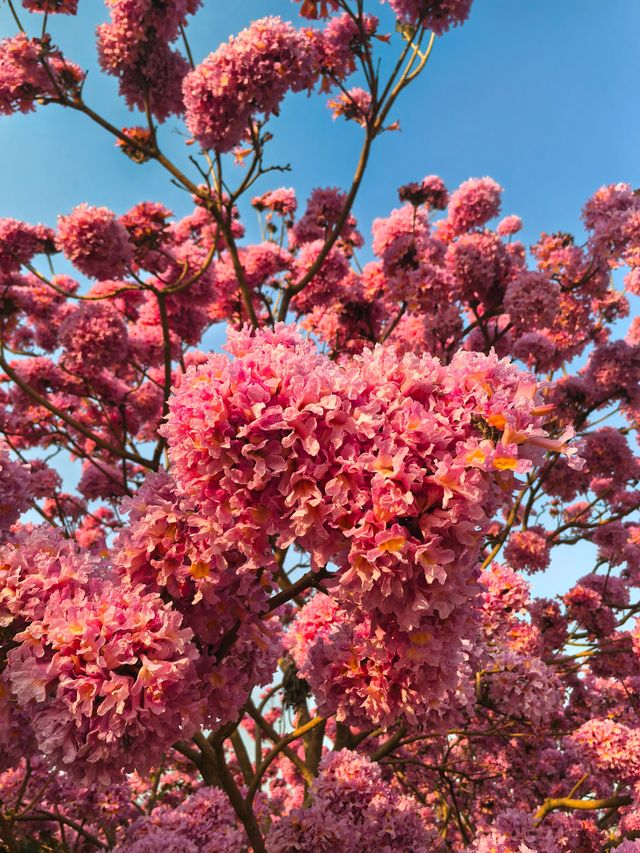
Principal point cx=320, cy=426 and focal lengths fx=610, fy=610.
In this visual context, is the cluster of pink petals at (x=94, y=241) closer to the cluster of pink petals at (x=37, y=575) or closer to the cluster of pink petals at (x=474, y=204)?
the cluster of pink petals at (x=474, y=204)

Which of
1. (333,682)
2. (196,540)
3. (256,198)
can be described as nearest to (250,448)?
(196,540)

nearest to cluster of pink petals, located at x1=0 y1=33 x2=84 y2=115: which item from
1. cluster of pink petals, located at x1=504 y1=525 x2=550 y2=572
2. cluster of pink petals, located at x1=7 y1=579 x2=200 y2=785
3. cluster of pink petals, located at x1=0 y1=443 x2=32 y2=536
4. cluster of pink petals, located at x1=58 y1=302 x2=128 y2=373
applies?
cluster of pink petals, located at x1=58 y1=302 x2=128 y2=373

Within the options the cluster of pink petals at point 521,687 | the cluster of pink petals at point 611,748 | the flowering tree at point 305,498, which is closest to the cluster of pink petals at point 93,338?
the flowering tree at point 305,498

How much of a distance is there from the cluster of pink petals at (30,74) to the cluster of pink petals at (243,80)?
126 cm

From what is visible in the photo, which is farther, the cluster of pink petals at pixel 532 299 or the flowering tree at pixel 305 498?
the cluster of pink petals at pixel 532 299

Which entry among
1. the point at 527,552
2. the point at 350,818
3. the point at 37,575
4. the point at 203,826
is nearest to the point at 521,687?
the point at 350,818

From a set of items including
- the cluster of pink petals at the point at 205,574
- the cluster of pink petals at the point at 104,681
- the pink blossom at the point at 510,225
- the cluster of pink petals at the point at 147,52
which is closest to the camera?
the cluster of pink petals at the point at 104,681

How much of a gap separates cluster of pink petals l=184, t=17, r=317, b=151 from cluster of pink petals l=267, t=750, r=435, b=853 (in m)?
4.91

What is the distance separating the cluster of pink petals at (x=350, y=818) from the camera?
12.2 ft

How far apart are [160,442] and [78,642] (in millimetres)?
4105

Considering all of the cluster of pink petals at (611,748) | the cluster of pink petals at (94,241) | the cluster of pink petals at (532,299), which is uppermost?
the cluster of pink petals at (94,241)

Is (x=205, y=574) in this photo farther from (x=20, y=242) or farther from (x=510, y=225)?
(x=510, y=225)

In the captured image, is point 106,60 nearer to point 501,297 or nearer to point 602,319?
point 501,297

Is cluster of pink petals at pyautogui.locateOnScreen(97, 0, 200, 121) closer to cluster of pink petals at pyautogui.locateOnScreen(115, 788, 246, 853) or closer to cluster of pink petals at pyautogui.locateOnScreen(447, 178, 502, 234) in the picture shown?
cluster of pink petals at pyautogui.locateOnScreen(447, 178, 502, 234)
